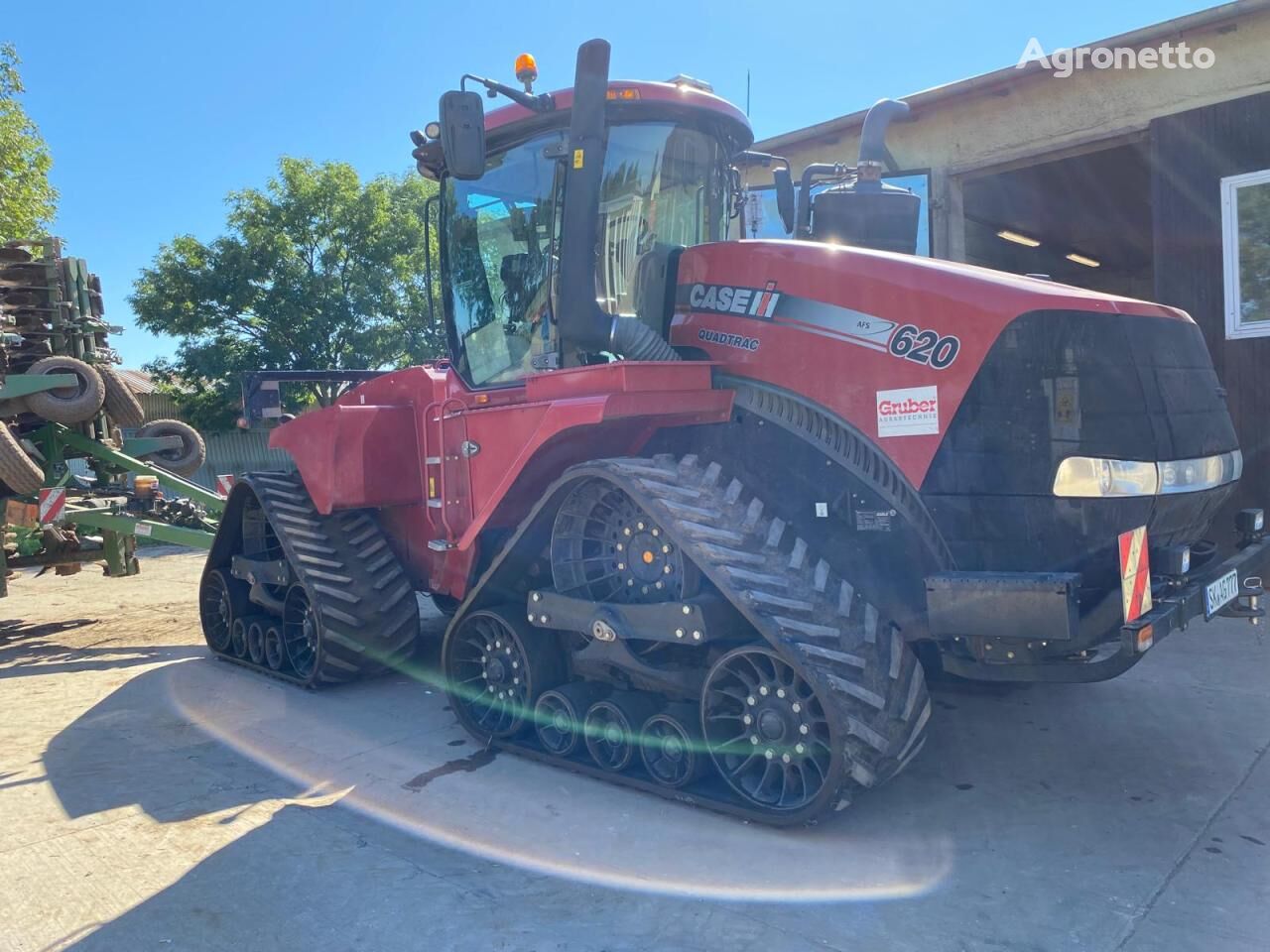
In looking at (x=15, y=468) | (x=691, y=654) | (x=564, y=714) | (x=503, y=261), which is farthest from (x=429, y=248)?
(x=15, y=468)

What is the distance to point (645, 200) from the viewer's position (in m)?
4.77

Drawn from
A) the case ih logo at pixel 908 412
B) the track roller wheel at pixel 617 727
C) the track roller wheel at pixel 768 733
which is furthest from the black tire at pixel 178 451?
the case ih logo at pixel 908 412

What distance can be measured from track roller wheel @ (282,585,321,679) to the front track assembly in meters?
1.71

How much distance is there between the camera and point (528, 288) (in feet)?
16.3

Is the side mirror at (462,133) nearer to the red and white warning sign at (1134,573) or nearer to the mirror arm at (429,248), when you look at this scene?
the mirror arm at (429,248)

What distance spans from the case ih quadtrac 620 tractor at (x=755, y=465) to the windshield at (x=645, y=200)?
0.02 meters

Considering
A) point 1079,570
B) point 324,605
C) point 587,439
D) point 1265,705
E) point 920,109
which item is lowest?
point 1265,705

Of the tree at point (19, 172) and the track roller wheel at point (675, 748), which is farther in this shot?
the tree at point (19, 172)

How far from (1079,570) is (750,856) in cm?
159

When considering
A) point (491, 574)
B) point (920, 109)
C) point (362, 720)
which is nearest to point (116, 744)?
point (362, 720)

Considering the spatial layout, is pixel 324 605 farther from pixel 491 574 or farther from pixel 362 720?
pixel 491 574

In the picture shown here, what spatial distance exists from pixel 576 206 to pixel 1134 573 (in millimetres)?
2762

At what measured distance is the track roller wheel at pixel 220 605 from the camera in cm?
688

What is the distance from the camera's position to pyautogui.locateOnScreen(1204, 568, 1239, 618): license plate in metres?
3.77
